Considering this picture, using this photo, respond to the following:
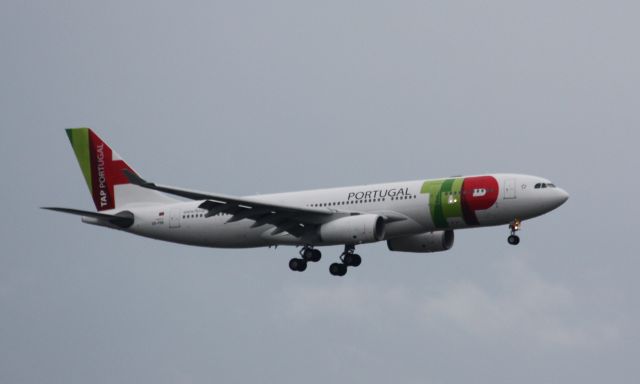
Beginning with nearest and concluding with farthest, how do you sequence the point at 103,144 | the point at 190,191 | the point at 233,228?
the point at 190,191 < the point at 233,228 < the point at 103,144

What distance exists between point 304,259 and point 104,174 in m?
13.3

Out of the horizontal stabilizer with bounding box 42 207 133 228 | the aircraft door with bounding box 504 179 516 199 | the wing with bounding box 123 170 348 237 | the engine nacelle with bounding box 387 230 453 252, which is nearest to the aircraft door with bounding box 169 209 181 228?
the horizontal stabilizer with bounding box 42 207 133 228

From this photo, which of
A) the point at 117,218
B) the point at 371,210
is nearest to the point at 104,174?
the point at 117,218

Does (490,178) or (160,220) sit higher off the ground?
(490,178)

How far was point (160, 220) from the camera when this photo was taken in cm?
6406

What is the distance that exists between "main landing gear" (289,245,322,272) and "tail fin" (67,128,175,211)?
27.5 ft

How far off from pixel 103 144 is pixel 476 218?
2205 cm

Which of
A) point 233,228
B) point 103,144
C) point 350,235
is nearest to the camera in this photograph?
point 350,235

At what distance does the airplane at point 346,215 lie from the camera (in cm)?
5688

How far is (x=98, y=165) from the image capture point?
68312 millimetres

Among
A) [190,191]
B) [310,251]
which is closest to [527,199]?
[310,251]

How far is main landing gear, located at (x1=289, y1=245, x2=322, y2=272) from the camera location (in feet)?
199

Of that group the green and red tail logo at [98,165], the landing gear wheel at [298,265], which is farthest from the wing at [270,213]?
the green and red tail logo at [98,165]

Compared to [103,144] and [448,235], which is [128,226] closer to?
[103,144]
